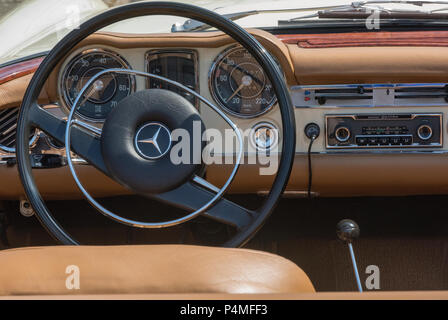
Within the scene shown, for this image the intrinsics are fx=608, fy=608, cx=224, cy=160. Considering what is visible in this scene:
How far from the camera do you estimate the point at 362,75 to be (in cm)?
190

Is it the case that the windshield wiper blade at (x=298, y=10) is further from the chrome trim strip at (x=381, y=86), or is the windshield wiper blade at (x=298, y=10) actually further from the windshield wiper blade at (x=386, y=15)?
the chrome trim strip at (x=381, y=86)

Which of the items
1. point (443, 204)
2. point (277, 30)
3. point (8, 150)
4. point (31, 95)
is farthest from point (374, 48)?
point (8, 150)

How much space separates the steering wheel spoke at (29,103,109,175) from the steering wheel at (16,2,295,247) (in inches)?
0.4

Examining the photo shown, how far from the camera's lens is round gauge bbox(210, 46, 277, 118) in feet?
6.43

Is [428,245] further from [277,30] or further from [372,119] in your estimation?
[277,30]

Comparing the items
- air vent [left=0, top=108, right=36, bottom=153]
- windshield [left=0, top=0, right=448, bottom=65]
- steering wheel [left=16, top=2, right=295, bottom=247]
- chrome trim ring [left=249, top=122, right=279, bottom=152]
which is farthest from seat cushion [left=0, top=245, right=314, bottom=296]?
windshield [left=0, top=0, right=448, bottom=65]

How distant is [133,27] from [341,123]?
107 cm

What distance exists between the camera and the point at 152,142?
1625mm

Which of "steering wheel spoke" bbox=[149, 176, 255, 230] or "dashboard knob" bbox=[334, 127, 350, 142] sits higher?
"dashboard knob" bbox=[334, 127, 350, 142]

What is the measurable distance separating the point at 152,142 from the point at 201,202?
0.21m

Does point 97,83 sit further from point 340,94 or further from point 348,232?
point 348,232

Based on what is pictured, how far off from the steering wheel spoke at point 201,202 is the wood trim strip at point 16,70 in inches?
28.6

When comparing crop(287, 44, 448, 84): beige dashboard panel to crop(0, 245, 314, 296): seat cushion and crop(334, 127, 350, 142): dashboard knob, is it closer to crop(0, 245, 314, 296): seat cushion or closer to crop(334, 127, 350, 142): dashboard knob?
crop(334, 127, 350, 142): dashboard knob

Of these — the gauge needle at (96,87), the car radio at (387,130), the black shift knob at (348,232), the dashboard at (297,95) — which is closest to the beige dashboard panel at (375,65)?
the dashboard at (297,95)
